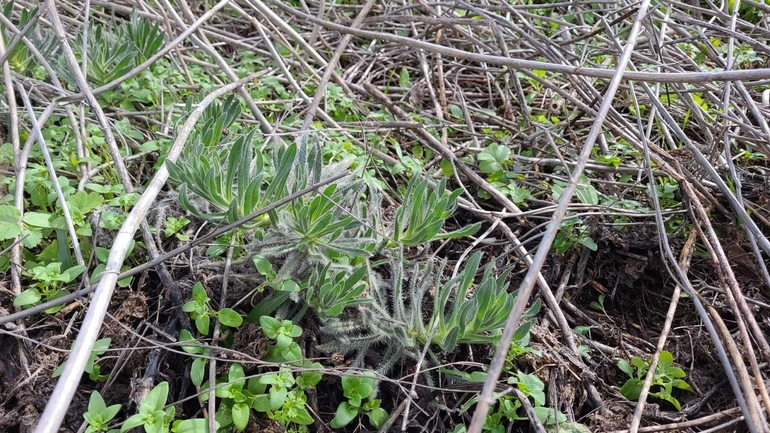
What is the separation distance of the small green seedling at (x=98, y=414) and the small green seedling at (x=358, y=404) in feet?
1.75

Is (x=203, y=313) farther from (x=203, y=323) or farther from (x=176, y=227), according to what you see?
(x=176, y=227)

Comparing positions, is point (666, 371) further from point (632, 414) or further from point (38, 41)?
point (38, 41)

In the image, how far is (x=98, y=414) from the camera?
4.44ft

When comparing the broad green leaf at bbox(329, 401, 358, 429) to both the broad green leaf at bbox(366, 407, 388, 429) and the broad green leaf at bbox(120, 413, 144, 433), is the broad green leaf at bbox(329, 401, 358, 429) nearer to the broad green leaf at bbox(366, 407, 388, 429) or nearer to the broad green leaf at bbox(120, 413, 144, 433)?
the broad green leaf at bbox(366, 407, 388, 429)

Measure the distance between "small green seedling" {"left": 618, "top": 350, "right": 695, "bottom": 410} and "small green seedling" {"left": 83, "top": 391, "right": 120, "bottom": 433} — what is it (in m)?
1.40

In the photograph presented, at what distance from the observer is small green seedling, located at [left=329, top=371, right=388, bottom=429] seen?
1472 millimetres

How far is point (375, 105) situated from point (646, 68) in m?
1.34

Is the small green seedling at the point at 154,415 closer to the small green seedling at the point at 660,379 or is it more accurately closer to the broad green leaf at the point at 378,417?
the broad green leaf at the point at 378,417

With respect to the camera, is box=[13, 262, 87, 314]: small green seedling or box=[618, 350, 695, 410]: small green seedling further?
box=[618, 350, 695, 410]: small green seedling

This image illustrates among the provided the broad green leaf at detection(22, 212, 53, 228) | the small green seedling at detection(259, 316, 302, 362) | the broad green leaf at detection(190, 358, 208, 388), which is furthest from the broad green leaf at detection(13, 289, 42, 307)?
the small green seedling at detection(259, 316, 302, 362)

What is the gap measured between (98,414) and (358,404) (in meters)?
0.63

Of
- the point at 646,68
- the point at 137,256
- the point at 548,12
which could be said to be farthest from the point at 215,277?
the point at 548,12

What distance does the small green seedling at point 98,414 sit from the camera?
1332 mm

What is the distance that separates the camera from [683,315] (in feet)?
6.35
